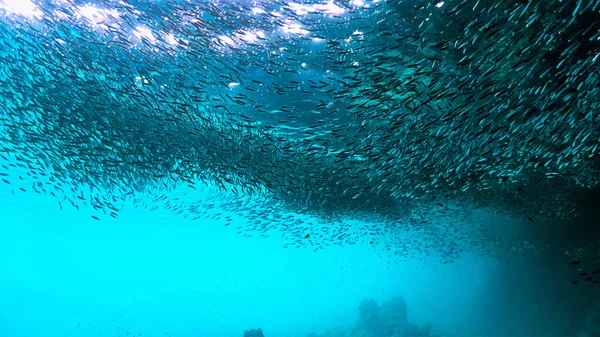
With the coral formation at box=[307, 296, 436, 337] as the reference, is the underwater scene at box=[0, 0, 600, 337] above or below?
above

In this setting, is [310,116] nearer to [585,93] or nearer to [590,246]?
[585,93]

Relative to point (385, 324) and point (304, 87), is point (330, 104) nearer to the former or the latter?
point (304, 87)

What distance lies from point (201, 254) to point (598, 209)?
179 feet

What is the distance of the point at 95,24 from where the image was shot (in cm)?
716

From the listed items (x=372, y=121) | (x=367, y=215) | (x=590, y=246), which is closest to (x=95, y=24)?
(x=372, y=121)

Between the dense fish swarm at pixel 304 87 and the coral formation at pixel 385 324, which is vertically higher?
the dense fish swarm at pixel 304 87

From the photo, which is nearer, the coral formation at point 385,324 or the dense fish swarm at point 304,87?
the dense fish swarm at point 304,87

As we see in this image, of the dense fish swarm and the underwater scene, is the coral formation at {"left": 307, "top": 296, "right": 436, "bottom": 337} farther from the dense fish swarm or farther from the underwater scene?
the dense fish swarm

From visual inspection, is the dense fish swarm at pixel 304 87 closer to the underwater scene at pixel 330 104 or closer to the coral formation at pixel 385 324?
the underwater scene at pixel 330 104

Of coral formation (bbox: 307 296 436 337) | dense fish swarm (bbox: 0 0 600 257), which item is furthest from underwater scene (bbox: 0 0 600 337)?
coral formation (bbox: 307 296 436 337)

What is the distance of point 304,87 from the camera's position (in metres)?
9.61

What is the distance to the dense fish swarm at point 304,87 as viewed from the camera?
6832 mm

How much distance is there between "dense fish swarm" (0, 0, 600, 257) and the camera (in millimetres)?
6832

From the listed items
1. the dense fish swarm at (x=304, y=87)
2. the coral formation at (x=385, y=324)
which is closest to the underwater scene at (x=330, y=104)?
the dense fish swarm at (x=304, y=87)
